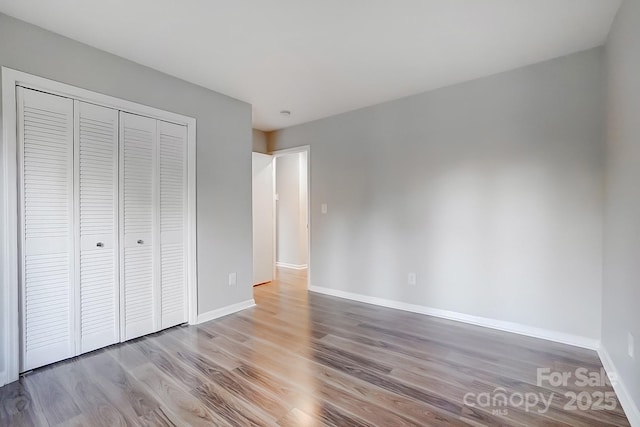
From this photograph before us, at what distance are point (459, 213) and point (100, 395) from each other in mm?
3255

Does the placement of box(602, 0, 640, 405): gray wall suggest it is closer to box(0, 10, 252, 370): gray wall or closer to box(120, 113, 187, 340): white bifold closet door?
box(0, 10, 252, 370): gray wall

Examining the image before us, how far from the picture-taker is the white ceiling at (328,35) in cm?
191

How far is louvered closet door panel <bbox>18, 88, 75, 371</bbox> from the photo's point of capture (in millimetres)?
2061

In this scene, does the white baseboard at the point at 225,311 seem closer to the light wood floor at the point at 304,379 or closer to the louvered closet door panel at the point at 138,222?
the light wood floor at the point at 304,379

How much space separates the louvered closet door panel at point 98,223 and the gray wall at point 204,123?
0.94 ft

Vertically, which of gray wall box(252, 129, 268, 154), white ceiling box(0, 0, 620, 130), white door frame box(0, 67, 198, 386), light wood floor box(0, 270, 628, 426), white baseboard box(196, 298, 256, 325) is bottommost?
light wood floor box(0, 270, 628, 426)

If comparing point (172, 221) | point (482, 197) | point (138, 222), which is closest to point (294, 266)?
point (172, 221)

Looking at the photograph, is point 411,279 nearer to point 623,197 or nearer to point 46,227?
point 623,197

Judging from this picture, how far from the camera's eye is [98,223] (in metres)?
2.41

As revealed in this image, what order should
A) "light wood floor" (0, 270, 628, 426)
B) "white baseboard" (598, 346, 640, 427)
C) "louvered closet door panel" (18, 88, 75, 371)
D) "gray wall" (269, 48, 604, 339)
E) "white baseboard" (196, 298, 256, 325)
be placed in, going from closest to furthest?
"white baseboard" (598, 346, 640, 427) → "light wood floor" (0, 270, 628, 426) → "louvered closet door panel" (18, 88, 75, 371) → "gray wall" (269, 48, 604, 339) → "white baseboard" (196, 298, 256, 325)

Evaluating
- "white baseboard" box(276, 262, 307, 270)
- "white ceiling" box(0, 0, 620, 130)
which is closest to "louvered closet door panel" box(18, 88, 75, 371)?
"white ceiling" box(0, 0, 620, 130)

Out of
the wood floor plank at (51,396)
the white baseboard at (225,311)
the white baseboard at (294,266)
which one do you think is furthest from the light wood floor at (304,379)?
the white baseboard at (294,266)

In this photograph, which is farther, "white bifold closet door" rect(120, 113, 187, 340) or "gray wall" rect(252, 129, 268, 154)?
"gray wall" rect(252, 129, 268, 154)

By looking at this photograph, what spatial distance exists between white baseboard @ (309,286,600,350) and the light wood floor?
0.30 ft
